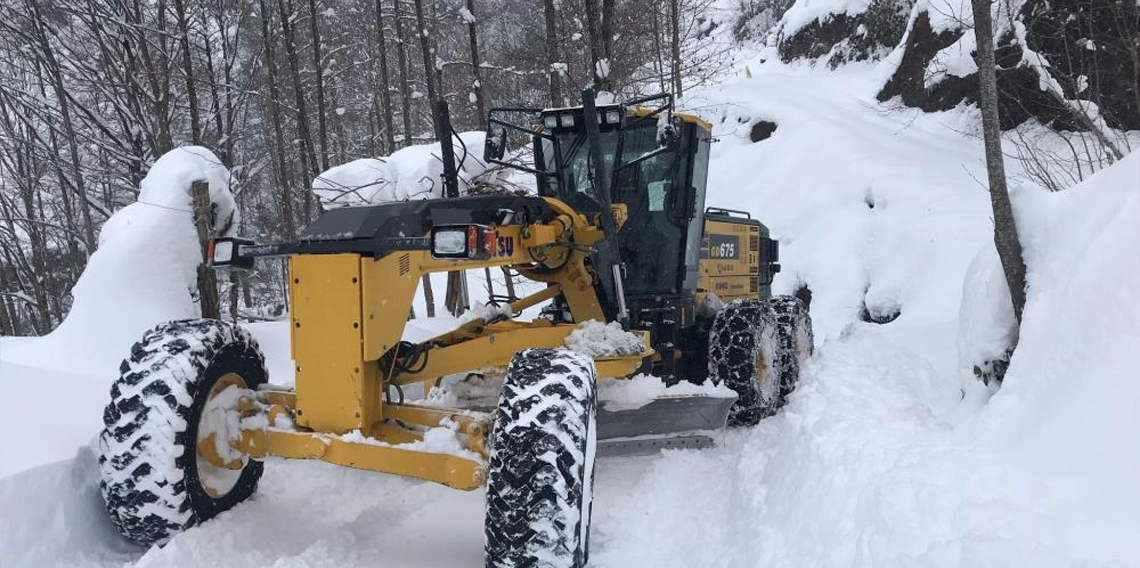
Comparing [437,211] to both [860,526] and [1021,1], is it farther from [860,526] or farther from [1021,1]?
[1021,1]

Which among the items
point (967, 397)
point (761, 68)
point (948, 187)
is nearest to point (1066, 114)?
point (948, 187)

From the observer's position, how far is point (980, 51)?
219 inches

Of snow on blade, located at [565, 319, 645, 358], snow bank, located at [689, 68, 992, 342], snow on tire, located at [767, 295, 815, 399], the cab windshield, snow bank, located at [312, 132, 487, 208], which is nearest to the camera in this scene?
snow on blade, located at [565, 319, 645, 358]

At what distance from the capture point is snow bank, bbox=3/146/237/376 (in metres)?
6.40

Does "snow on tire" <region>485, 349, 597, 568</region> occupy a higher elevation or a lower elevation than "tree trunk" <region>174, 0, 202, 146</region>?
lower

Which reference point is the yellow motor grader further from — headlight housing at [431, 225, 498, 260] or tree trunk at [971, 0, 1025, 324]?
tree trunk at [971, 0, 1025, 324]

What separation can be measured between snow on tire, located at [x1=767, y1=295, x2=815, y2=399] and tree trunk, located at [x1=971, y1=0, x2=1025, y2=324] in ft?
7.49

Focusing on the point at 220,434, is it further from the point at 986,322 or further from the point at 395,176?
the point at 395,176

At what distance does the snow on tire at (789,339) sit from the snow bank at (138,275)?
18.9ft

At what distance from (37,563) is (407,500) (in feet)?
6.13

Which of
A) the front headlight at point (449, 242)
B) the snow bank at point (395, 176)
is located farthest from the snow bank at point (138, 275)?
the front headlight at point (449, 242)

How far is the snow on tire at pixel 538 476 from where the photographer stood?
10.3 ft

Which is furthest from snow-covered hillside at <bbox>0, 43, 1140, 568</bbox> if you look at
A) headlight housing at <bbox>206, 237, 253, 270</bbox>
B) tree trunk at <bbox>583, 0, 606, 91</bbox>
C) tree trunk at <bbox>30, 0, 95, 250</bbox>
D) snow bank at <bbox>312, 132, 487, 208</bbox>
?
tree trunk at <bbox>583, 0, 606, 91</bbox>

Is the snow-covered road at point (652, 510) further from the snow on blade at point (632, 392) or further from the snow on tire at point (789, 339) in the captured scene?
the snow on tire at point (789, 339)
